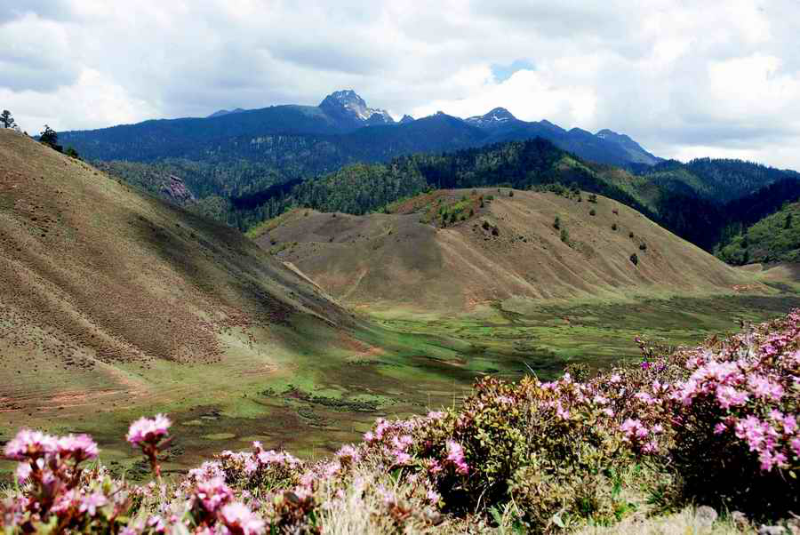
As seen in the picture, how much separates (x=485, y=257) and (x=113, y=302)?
354 ft

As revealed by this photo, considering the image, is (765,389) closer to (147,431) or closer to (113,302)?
(147,431)

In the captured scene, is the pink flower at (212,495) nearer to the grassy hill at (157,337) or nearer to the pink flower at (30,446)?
the pink flower at (30,446)

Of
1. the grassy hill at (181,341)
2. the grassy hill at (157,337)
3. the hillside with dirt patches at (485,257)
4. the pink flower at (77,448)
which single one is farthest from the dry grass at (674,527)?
the hillside with dirt patches at (485,257)

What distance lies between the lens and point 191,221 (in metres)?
76.9

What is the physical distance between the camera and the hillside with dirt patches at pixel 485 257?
127500mm

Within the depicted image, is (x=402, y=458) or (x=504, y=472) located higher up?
(x=402, y=458)

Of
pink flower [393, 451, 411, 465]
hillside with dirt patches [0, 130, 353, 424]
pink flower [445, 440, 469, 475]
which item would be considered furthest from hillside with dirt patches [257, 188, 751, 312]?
pink flower [445, 440, 469, 475]

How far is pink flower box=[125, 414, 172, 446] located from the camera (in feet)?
12.0

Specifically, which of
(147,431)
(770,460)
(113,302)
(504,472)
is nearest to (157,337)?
(113,302)

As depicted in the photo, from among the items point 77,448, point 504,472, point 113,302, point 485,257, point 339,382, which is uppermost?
point 77,448

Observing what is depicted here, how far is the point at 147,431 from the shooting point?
3.70 m

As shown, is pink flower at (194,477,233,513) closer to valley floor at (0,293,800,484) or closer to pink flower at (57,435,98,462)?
pink flower at (57,435,98,462)

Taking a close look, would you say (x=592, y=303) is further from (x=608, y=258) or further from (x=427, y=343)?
(x=427, y=343)

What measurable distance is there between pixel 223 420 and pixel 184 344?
14052 millimetres
